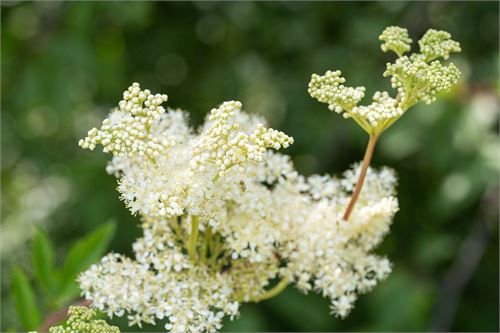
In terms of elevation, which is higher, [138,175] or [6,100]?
[6,100]

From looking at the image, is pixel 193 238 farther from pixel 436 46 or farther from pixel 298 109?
pixel 298 109

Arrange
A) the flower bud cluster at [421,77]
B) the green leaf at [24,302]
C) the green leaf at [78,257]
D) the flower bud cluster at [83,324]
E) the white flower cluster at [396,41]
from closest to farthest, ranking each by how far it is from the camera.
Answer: the flower bud cluster at [83,324] → the flower bud cluster at [421,77] → the white flower cluster at [396,41] → the green leaf at [24,302] → the green leaf at [78,257]

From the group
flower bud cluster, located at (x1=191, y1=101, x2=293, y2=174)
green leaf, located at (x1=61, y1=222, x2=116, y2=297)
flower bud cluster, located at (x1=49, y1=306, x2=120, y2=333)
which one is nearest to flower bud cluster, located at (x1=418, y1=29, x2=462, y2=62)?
flower bud cluster, located at (x1=191, y1=101, x2=293, y2=174)

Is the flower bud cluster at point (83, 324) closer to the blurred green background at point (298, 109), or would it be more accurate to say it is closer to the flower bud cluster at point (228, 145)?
the flower bud cluster at point (228, 145)

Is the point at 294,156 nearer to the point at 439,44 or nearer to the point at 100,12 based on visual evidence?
the point at 100,12

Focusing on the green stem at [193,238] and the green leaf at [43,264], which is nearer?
the green stem at [193,238]

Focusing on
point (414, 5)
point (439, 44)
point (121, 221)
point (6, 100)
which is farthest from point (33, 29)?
point (439, 44)

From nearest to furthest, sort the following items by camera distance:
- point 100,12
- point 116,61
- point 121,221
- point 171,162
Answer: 1. point 171,162
2. point 100,12
3. point 121,221
4. point 116,61

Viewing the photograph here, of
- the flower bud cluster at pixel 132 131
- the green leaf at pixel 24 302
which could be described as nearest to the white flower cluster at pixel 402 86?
the flower bud cluster at pixel 132 131

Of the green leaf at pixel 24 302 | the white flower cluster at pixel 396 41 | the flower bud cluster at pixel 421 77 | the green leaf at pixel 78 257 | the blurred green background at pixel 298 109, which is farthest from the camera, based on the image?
the blurred green background at pixel 298 109
